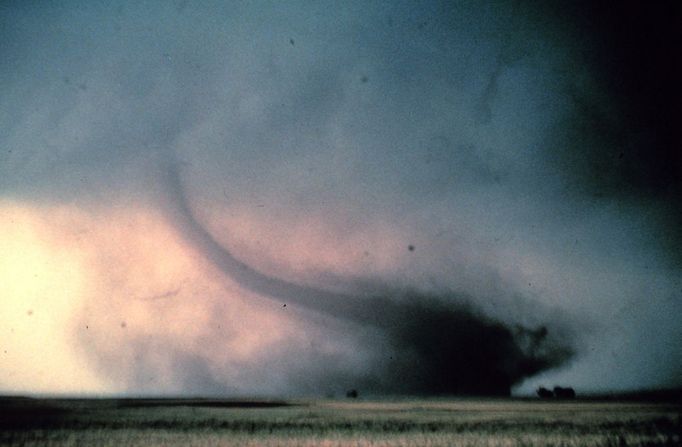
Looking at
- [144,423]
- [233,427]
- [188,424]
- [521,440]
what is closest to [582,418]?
[521,440]

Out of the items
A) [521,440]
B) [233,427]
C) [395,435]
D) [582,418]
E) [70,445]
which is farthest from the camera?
[582,418]

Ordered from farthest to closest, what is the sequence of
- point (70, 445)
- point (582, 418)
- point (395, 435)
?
point (582, 418) < point (395, 435) < point (70, 445)

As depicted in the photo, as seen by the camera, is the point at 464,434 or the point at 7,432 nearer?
the point at 7,432

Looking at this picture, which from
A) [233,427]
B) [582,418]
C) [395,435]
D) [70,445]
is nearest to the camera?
[70,445]

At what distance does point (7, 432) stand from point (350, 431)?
1765cm

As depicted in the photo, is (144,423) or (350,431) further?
(144,423)

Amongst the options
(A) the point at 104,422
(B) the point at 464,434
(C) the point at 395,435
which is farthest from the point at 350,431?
(A) the point at 104,422

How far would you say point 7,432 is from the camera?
2073 cm

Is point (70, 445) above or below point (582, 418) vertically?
below

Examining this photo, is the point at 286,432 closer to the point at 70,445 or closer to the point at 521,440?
the point at 70,445

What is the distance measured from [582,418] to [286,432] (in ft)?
64.4

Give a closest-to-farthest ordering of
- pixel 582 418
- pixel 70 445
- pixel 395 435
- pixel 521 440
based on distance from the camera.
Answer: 1. pixel 70 445
2. pixel 521 440
3. pixel 395 435
4. pixel 582 418

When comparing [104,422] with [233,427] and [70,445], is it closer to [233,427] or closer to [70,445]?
[70,445]

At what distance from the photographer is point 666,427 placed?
23.4m
